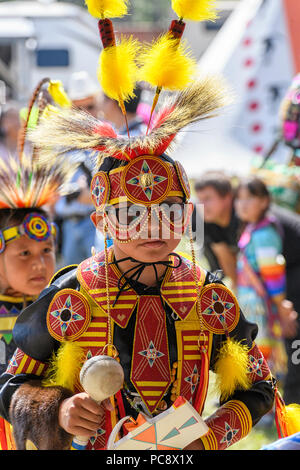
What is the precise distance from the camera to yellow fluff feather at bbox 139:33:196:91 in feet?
7.75

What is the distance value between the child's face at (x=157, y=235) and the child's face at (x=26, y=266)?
0.92 metres

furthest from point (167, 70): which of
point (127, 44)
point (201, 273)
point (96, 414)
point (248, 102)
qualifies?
point (248, 102)

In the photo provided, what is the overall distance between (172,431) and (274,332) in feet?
9.84

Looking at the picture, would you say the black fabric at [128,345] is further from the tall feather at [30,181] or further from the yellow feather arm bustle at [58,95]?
the yellow feather arm bustle at [58,95]

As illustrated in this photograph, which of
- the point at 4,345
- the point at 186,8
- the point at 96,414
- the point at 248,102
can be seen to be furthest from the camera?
the point at 248,102

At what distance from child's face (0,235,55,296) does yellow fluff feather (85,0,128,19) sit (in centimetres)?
120

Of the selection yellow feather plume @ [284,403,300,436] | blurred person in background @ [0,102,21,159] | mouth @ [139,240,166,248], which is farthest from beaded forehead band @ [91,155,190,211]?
Result: blurred person in background @ [0,102,21,159]

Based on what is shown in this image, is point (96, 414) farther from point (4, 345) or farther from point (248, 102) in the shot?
point (248, 102)

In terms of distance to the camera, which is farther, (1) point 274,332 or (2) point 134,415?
(1) point 274,332

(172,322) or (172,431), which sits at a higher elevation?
(172,322)

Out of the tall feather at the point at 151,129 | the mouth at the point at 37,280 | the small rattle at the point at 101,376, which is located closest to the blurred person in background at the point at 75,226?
the mouth at the point at 37,280

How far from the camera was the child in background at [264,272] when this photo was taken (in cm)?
498

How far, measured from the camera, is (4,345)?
320 centimetres

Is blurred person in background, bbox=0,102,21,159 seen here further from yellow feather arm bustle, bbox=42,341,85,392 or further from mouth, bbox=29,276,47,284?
yellow feather arm bustle, bbox=42,341,85,392
